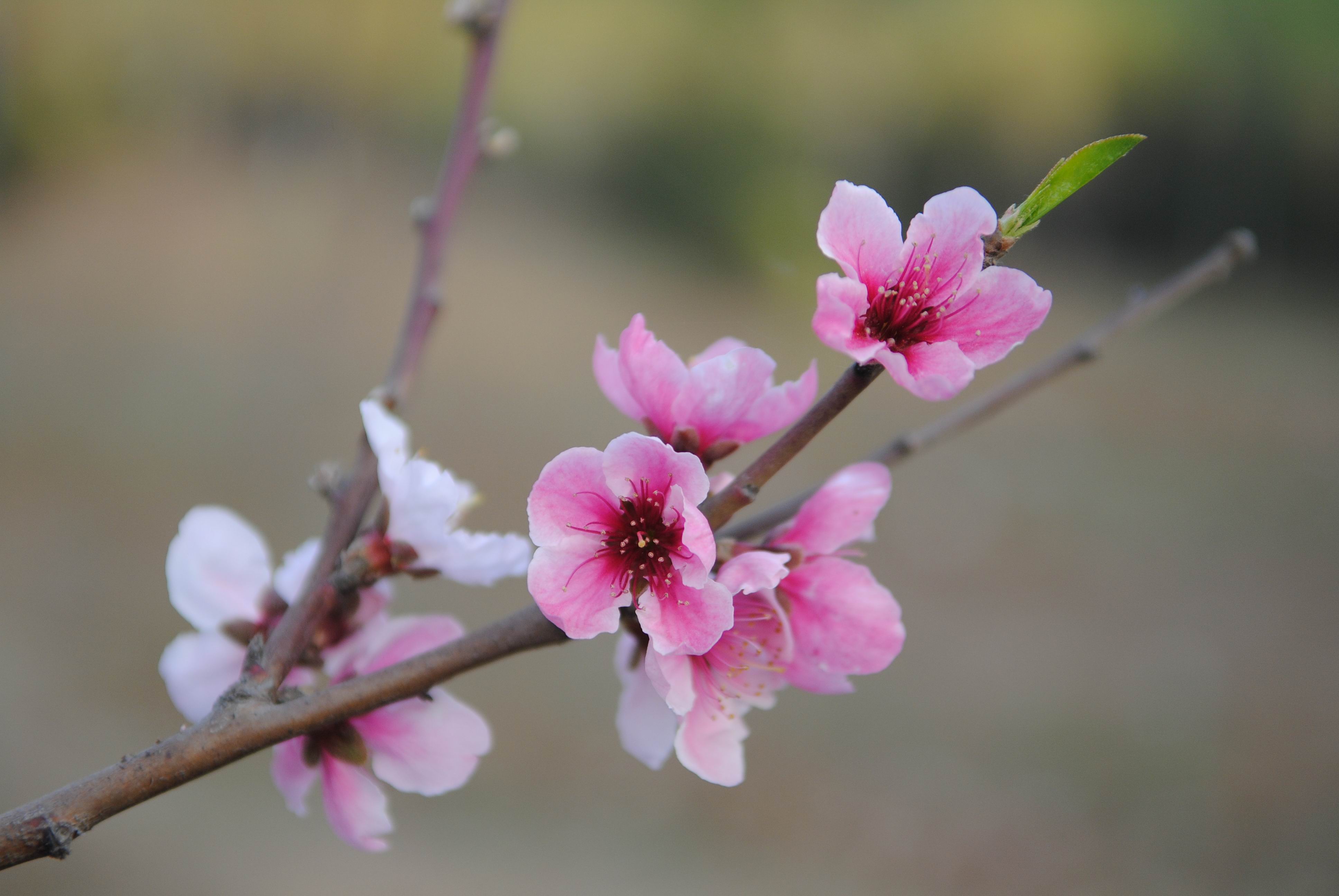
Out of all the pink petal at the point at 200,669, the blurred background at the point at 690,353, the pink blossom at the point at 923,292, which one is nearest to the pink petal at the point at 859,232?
the pink blossom at the point at 923,292

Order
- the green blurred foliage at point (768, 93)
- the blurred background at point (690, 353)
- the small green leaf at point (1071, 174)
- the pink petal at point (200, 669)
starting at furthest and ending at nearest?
the green blurred foliage at point (768, 93) → the blurred background at point (690, 353) → the pink petal at point (200, 669) → the small green leaf at point (1071, 174)

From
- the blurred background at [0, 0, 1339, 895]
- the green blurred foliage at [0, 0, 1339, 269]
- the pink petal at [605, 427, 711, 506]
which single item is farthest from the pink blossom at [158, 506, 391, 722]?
the green blurred foliage at [0, 0, 1339, 269]

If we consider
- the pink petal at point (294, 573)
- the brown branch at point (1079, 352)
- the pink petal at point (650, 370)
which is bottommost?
the pink petal at point (650, 370)

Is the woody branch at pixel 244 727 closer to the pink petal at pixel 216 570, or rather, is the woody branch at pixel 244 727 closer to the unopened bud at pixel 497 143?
the pink petal at pixel 216 570

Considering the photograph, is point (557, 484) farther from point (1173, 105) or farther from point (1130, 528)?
point (1173, 105)

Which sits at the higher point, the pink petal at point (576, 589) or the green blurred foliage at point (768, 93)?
the green blurred foliage at point (768, 93)

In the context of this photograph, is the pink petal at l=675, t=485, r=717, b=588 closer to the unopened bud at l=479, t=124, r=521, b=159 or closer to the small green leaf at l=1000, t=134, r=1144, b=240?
the small green leaf at l=1000, t=134, r=1144, b=240

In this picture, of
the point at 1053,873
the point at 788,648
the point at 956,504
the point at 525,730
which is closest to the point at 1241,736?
the point at 1053,873

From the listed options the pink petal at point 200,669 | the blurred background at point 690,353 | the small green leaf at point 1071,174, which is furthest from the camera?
the blurred background at point 690,353
